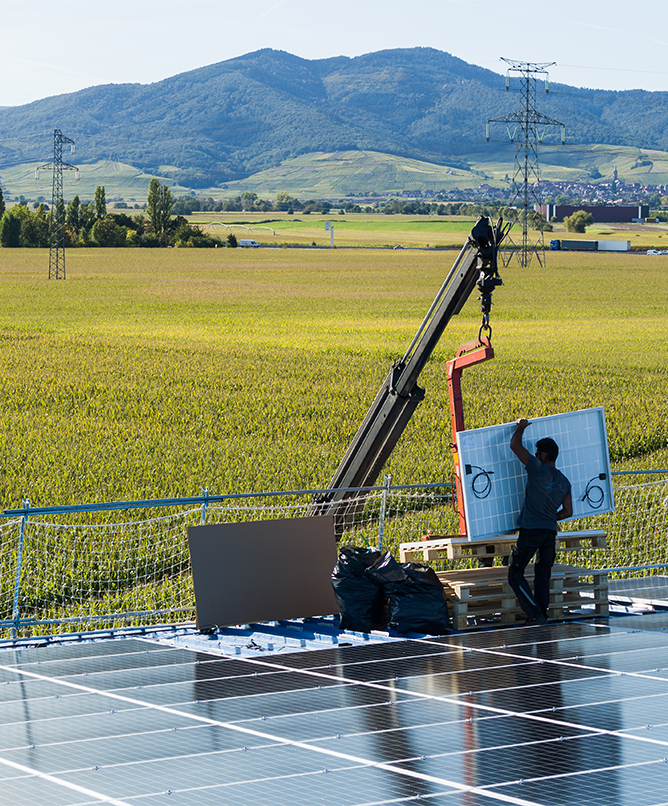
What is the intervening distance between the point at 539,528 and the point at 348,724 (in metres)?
4.74

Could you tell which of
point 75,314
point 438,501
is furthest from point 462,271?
point 75,314

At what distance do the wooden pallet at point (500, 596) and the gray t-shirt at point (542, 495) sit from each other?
82cm

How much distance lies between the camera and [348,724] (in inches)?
320

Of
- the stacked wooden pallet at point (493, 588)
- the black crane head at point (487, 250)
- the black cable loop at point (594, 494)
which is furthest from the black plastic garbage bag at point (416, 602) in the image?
the black crane head at point (487, 250)

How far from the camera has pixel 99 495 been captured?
2131cm

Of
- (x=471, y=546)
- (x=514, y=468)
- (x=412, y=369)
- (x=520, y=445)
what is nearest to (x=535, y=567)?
→ (x=471, y=546)

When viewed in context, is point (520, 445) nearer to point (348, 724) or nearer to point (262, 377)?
point (348, 724)

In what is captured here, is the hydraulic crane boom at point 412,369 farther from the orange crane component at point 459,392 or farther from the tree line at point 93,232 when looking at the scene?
the tree line at point 93,232

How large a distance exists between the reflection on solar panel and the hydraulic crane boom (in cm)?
440

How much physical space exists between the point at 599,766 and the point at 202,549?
6272 millimetres

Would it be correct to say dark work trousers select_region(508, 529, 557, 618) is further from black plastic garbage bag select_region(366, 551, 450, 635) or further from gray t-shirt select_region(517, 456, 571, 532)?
black plastic garbage bag select_region(366, 551, 450, 635)

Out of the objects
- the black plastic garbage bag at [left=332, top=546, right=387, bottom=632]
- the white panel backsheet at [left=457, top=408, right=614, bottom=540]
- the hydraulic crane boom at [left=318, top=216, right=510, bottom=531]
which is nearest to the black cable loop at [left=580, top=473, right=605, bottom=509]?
the white panel backsheet at [left=457, top=408, right=614, bottom=540]

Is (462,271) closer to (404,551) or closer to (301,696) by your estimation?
(404,551)

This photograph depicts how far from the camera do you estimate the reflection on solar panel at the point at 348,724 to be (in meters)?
6.62
